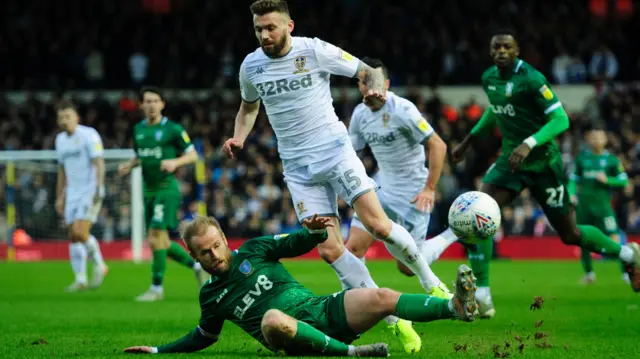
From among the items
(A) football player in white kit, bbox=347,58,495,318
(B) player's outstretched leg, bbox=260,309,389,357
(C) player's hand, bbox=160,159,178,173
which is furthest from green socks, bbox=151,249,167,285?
(B) player's outstretched leg, bbox=260,309,389,357

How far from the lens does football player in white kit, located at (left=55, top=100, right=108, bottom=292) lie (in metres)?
14.6

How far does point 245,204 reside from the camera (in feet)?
73.4

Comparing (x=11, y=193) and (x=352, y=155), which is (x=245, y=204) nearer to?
(x=11, y=193)

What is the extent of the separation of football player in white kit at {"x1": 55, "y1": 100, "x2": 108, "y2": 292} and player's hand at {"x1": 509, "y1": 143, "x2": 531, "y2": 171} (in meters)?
6.94

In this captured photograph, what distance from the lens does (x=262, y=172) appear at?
2273 centimetres

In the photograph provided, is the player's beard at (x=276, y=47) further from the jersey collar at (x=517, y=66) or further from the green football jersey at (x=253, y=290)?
the jersey collar at (x=517, y=66)

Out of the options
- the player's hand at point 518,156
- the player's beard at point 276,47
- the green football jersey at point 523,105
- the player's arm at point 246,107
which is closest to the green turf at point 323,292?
the player's hand at point 518,156

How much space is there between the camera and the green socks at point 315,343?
21.1 feet

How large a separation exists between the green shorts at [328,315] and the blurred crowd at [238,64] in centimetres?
1495

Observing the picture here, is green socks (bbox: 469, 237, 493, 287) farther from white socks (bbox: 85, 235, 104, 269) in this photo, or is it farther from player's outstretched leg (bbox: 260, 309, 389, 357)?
white socks (bbox: 85, 235, 104, 269)

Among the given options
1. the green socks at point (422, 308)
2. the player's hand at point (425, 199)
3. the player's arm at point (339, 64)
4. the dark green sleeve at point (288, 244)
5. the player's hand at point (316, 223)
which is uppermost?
the player's arm at point (339, 64)

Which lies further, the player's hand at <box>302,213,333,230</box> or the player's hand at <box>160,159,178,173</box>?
the player's hand at <box>160,159,178,173</box>

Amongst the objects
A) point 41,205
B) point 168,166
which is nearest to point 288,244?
point 168,166

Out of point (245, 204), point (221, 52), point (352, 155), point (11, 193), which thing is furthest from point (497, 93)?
point (221, 52)
